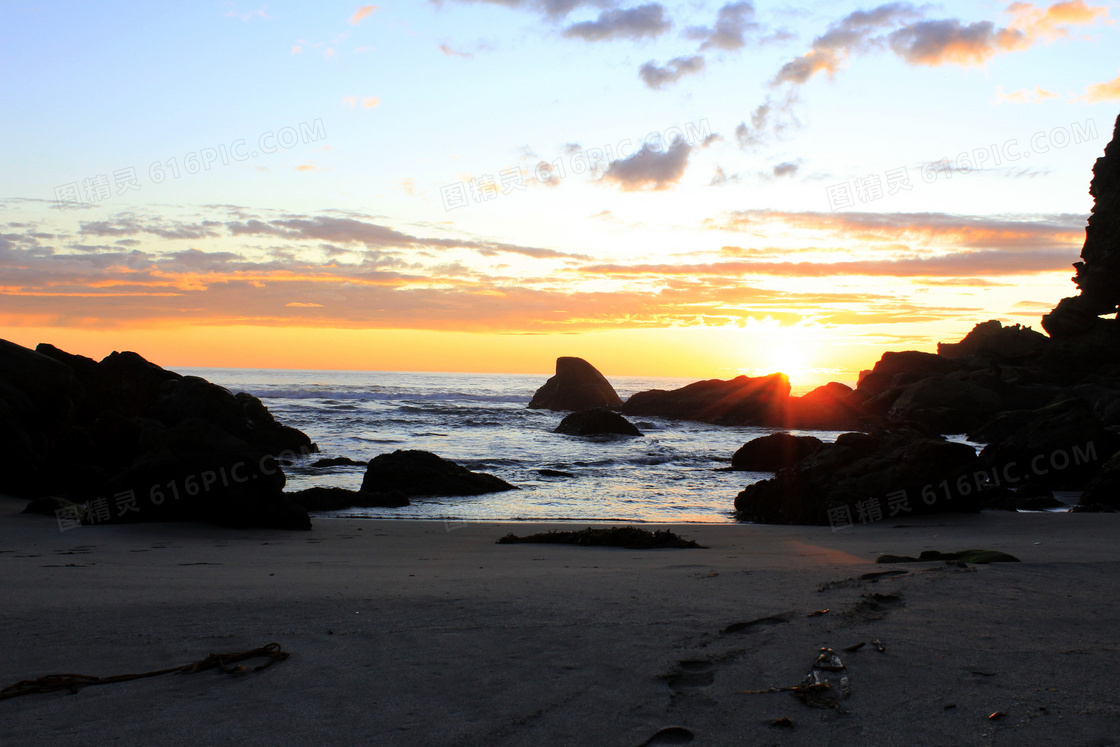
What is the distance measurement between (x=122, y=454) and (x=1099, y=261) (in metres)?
38.9

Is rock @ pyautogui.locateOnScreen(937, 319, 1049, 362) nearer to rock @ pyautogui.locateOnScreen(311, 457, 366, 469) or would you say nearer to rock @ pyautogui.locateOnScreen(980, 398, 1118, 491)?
rock @ pyautogui.locateOnScreen(980, 398, 1118, 491)

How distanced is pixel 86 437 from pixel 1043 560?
51.3 ft

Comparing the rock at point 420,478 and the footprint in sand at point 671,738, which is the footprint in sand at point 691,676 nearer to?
the footprint in sand at point 671,738

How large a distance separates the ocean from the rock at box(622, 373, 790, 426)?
2.10 m

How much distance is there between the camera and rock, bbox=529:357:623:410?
49.7 metres

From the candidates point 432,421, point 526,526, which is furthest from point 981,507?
point 432,421

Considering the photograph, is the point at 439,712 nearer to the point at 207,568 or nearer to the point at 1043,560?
the point at 207,568

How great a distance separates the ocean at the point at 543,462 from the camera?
12.5m

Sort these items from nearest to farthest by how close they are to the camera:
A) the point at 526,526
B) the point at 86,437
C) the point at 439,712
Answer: the point at 439,712 < the point at 526,526 < the point at 86,437

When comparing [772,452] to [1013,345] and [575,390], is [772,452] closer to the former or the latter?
[1013,345]

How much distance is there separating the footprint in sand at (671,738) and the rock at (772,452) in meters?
16.7

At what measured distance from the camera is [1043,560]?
5691 millimetres

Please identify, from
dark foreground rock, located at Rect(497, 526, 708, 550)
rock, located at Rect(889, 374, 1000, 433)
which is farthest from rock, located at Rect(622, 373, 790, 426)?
dark foreground rock, located at Rect(497, 526, 708, 550)

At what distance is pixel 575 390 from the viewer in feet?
164
